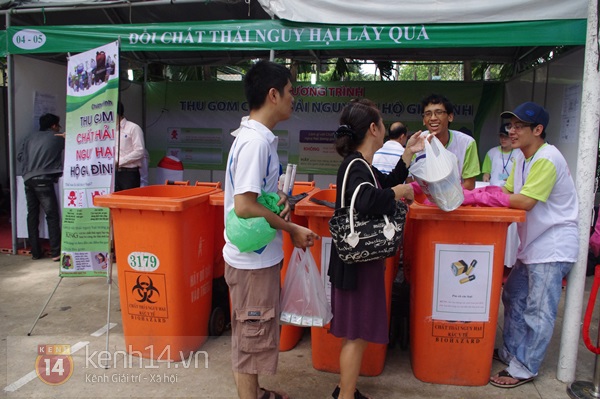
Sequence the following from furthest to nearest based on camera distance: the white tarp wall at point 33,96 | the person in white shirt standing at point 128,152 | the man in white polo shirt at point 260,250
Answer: the white tarp wall at point 33,96 → the person in white shirt standing at point 128,152 → the man in white polo shirt at point 260,250

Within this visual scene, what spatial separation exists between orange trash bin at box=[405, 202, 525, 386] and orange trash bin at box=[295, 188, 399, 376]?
0.24 m

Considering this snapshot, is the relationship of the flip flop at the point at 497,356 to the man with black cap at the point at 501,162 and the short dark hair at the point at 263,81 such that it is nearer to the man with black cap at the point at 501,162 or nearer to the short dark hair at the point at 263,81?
the short dark hair at the point at 263,81

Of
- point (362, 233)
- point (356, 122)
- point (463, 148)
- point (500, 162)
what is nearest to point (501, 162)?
point (500, 162)

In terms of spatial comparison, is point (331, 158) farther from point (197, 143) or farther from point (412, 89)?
point (197, 143)

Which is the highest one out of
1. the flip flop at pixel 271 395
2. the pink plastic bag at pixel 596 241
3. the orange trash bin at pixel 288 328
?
the pink plastic bag at pixel 596 241

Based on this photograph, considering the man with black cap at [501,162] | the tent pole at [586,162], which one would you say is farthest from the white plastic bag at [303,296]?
the man with black cap at [501,162]

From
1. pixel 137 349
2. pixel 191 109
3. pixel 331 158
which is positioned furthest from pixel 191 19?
pixel 137 349

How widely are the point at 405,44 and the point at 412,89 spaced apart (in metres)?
3.14

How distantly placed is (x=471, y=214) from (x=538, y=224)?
1.51 ft

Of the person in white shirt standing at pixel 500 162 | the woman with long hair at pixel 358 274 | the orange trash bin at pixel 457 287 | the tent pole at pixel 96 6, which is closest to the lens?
the woman with long hair at pixel 358 274

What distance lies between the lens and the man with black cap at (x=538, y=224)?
275 cm

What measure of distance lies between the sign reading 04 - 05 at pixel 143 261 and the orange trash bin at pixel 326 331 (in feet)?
3.39

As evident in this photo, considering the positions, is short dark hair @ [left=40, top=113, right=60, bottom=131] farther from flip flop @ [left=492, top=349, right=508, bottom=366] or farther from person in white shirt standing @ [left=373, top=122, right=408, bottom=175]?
flip flop @ [left=492, top=349, right=508, bottom=366]

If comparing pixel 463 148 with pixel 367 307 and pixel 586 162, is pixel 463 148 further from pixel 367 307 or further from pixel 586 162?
pixel 367 307
